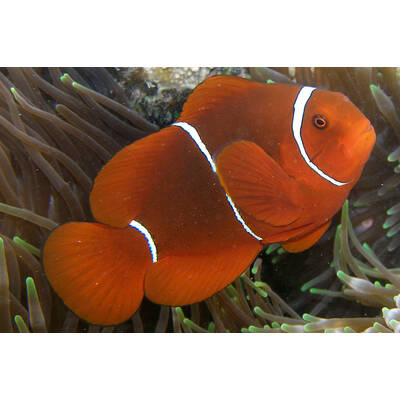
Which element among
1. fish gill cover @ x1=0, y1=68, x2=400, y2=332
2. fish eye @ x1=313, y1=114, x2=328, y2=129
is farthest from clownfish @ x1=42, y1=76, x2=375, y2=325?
fish gill cover @ x1=0, y1=68, x2=400, y2=332

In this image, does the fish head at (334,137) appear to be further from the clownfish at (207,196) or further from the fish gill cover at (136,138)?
the fish gill cover at (136,138)

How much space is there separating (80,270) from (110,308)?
0.11m

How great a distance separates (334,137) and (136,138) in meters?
0.59

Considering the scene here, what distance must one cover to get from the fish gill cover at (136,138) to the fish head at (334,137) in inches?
9.5

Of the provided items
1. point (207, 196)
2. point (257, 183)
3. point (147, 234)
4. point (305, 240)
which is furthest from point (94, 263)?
point (305, 240)

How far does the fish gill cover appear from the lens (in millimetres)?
1159

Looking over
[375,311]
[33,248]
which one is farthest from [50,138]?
[375,311]

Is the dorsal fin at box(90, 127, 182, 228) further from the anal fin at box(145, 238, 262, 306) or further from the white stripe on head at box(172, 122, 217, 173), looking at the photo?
the anal fin at box(145, 238, 262, 306)

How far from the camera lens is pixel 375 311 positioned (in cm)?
123

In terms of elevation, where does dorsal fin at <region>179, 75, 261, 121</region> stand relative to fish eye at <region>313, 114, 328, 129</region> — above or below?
above

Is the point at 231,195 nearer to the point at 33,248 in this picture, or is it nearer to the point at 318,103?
the point at 318,103

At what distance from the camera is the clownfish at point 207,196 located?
94 cm

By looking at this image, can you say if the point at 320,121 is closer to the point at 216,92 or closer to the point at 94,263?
the point at 216,92

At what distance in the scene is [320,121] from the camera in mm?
943
